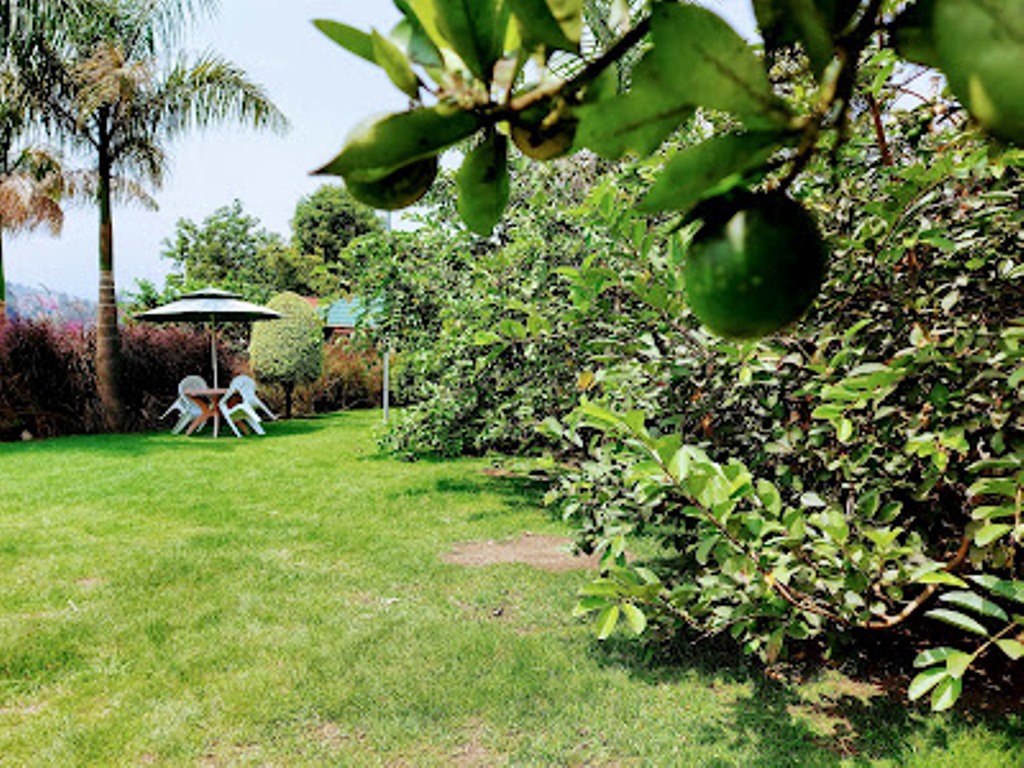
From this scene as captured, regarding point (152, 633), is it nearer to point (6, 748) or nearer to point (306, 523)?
point (6, 748)

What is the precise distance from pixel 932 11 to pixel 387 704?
3541 mm

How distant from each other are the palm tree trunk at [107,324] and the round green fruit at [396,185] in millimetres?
14378

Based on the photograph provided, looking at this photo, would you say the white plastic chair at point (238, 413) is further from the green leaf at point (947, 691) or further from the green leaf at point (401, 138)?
the green leaf at point (401, 138)

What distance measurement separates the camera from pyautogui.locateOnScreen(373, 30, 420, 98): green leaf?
30 cm

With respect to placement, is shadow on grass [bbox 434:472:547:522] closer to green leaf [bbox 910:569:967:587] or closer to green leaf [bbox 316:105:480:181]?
green leaf [bbox 910:569:967:587]

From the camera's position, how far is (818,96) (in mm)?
243

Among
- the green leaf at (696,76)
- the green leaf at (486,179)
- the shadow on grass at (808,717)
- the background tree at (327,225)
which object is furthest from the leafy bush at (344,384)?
the background tree at (327,225)

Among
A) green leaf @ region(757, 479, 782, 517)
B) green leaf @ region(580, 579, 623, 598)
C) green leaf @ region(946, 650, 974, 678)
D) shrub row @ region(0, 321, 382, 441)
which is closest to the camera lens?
green leaf @ region(946, 650, 974, 678)

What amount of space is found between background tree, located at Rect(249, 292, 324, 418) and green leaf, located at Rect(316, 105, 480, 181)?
1622 cm

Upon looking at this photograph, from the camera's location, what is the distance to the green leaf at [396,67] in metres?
0.30

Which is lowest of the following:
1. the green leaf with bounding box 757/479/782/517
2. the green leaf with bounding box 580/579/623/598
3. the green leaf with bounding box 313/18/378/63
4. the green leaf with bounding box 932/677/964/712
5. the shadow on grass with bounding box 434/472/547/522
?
the shadow on grass with bounding box 434/472/547/522

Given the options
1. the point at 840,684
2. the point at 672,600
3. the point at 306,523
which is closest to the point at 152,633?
the point at 306,523

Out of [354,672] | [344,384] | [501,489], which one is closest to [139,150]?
[344,384]

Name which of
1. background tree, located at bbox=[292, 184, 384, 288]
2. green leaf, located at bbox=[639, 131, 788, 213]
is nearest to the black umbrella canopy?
green leaf, located at bbox=[639, 131, 788, 213]
